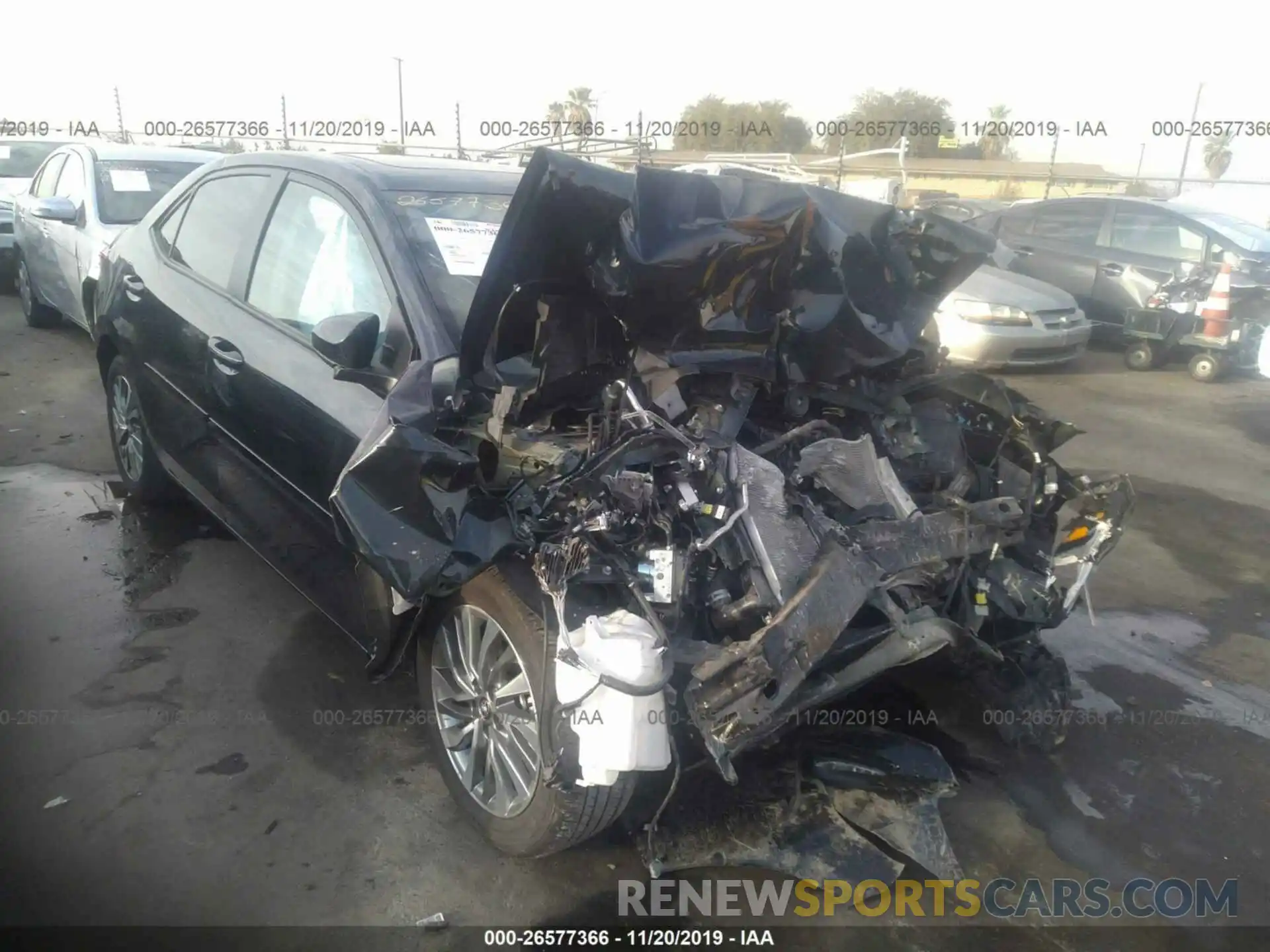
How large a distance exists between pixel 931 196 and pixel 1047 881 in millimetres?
15004

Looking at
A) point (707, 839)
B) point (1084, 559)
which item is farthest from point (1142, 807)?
point (707, 839)

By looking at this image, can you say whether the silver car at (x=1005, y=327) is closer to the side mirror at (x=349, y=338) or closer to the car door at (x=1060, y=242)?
the car door at (x=1060, y=242)

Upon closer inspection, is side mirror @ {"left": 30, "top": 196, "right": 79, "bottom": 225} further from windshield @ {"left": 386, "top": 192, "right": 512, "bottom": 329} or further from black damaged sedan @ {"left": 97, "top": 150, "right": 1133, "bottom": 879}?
windshield @ {"left": 386, "top": 192, "right": 512, "bottom": 329}

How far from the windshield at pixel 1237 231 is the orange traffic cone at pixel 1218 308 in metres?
0.79

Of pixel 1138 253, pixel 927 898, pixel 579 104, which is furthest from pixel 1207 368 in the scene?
pixel 579 104

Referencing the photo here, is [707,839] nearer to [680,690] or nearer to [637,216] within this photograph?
[680,690]

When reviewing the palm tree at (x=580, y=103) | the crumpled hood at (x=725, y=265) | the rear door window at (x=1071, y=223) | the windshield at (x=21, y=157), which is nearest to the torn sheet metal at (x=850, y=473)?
the crumpled hood at (x=725, y=265)

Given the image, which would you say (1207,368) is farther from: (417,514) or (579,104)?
(579,104)

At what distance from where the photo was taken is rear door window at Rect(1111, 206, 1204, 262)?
9.91 m

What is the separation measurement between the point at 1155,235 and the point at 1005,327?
280 centimetres

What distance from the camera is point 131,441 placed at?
15.9ft

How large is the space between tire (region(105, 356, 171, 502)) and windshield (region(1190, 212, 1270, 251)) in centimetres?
1041

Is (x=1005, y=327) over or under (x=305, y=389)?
under

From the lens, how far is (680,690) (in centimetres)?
234
